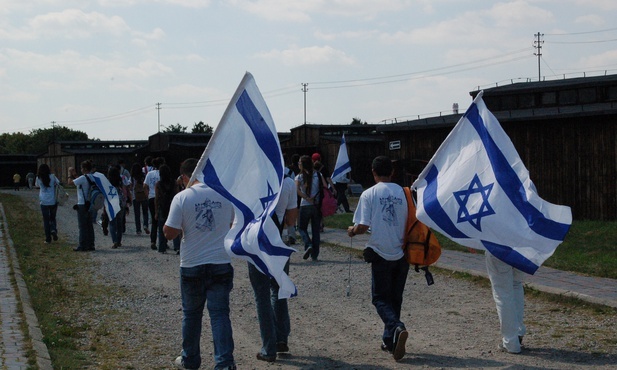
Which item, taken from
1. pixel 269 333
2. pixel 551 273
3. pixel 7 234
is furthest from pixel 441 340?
pixel 7 234

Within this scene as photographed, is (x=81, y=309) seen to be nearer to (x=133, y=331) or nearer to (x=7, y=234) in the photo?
(x=133, y=331)

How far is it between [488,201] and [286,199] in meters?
1.88

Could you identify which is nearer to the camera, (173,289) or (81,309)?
(81,309)

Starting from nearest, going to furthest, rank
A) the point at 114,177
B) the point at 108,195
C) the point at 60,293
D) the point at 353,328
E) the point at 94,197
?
the point at 353,328
the point at 60,293
the point at 94,197
the point at 108,195
the point at 114,177

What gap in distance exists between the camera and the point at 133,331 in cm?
879

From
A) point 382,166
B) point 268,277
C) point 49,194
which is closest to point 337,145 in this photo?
point 49,194

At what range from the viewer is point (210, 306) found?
6688mm

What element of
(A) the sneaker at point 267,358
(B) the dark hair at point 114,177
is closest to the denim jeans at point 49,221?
(B) the dark hair at point 114,177

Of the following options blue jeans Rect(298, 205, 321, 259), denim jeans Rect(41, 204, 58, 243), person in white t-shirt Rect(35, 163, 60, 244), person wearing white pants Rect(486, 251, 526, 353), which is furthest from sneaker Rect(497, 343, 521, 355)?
denim jeans Rect(41, 204, 58, 243)

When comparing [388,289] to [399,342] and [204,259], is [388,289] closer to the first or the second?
[399,342]

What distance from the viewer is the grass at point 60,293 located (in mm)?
7766

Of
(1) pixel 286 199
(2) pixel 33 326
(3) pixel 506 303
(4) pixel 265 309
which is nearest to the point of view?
(4) pixel 265 309

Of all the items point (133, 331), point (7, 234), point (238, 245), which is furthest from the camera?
point (7, 234)

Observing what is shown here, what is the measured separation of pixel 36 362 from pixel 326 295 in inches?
188
